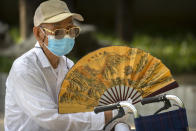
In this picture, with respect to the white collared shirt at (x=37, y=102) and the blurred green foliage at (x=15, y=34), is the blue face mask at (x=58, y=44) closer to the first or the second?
the white collared shirt at (x=37, y=102)

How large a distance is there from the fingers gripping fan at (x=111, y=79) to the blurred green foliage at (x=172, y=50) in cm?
699

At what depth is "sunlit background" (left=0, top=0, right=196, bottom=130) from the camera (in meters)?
9.97

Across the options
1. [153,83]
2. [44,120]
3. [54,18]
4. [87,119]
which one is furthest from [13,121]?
A: [153,83]

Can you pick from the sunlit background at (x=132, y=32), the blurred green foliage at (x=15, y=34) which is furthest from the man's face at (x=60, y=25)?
the blurred green foliage at (x=15, y=34)

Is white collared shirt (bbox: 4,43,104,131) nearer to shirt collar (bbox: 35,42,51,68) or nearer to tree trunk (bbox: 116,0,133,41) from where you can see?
shirt collar (bbox: 35,42,51,68)

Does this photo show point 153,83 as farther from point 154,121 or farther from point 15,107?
point 15,107

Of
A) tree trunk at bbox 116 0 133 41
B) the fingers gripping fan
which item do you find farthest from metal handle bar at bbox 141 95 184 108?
tree trunk at bbox 116 0 133 41

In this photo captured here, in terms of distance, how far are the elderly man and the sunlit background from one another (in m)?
2.16

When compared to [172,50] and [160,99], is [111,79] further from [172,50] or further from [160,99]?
[172,50]

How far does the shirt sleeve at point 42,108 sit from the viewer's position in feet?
9.41

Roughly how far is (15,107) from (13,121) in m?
0.09

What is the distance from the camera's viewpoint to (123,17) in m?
12.3

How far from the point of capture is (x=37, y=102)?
287 cm

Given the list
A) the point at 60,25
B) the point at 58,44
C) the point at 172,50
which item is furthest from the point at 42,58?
the point at 172,50
